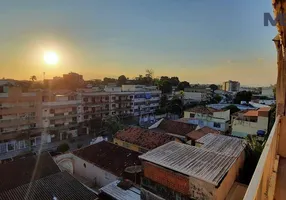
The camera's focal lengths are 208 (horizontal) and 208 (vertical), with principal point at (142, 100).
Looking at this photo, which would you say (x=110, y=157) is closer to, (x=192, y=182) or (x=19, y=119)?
(x=192, y=182)

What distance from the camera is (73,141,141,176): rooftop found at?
12.4m

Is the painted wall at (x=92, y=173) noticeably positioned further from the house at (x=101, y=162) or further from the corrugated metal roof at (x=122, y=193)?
the corrugated metal roof at (x=122, y=193)

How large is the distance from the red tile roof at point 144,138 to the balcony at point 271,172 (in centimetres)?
1040

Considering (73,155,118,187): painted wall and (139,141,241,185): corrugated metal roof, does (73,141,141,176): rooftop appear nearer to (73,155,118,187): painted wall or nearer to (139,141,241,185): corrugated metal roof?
(73,155,118,187): painted wall

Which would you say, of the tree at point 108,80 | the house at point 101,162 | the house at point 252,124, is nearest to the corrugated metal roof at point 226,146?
the house at point 101,162

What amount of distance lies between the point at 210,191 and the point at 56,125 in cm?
2352

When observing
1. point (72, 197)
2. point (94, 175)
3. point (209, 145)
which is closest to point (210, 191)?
point (209, 145)

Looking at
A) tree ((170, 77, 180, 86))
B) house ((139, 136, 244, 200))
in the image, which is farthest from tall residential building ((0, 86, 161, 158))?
tree ((170, 77, 180, 86))

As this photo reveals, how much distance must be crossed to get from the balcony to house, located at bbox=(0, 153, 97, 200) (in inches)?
301

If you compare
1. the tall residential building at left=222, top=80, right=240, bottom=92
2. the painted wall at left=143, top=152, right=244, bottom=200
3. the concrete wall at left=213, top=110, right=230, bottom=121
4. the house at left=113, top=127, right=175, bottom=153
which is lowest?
the house at left=113, top=127, right=175, bottom=153

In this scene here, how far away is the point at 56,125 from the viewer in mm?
25594

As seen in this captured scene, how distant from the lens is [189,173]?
237 inches

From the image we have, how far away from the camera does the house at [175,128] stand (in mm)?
18375

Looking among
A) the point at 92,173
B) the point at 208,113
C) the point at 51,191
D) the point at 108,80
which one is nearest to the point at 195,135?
the point at 92,173
